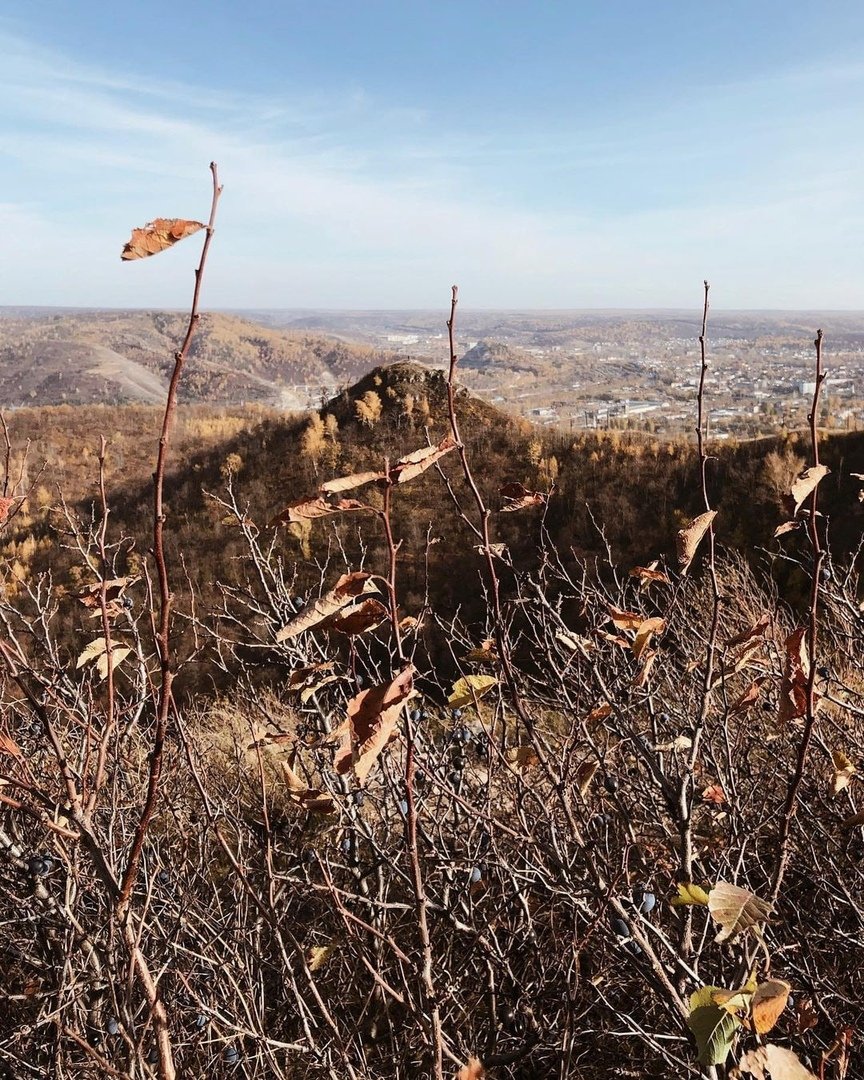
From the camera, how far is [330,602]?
928 mm

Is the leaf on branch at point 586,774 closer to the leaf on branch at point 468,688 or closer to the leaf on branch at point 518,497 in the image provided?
the leaf on branch at point 468,688

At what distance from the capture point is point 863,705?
3.72 m

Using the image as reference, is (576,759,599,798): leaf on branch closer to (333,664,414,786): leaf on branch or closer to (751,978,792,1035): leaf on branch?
(751,978,792,1035): leaf on branch

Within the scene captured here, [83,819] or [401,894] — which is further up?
[83,819]

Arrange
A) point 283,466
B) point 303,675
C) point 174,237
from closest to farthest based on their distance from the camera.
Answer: point 174,237 → point 303,675 → point 283,466

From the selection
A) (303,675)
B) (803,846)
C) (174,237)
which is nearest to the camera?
(174,237)

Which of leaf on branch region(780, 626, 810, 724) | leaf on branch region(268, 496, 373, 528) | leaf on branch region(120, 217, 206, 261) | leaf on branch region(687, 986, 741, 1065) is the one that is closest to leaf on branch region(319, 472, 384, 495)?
leaf on branch region(268, 496, 373, 528)

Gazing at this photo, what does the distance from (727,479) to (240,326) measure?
107 m

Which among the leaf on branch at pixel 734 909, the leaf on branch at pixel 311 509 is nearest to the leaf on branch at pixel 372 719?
the leaf on branch at pixel 311 509

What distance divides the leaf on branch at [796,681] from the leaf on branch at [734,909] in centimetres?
47

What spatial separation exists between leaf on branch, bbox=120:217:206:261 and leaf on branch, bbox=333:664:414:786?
64cm

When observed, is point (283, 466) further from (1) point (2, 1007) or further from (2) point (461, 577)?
(1) point (2, 1007)

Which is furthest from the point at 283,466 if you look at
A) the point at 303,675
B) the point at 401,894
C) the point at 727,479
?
the point at 303,675

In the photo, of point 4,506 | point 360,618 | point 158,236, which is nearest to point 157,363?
point 4,506
